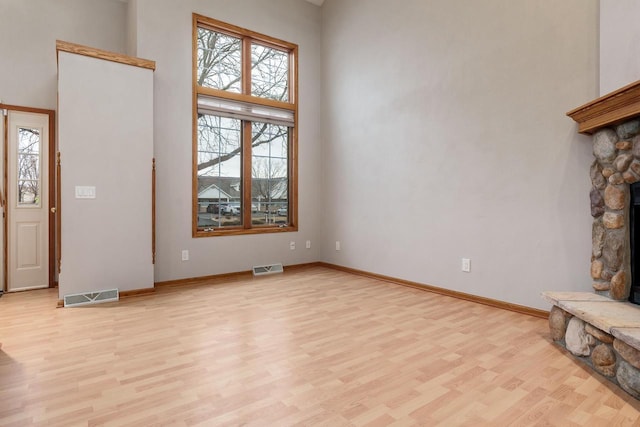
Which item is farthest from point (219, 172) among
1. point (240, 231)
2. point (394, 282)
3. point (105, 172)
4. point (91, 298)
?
point (394, 282)

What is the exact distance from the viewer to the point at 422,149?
4.25m

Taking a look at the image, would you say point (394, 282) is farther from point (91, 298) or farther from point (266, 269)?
point (91, 298)

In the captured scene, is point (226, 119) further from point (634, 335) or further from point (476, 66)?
point (634, 335)

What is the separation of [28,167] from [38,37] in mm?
1529

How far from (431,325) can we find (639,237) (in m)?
1.55

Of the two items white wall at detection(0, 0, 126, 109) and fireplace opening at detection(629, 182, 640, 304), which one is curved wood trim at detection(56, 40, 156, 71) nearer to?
white wall at detection(0, 0, 126, 109)

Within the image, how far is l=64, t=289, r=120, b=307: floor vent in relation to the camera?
359 centimetres

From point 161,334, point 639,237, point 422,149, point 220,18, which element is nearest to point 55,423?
point 161,334

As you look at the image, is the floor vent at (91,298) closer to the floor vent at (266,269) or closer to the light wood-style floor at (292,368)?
the light wood-style floor at (292,368)

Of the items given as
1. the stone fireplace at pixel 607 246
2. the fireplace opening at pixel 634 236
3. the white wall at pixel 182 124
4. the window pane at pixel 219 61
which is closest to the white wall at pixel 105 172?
the white wall at pixel 182 124

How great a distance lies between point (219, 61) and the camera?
16.2 ft

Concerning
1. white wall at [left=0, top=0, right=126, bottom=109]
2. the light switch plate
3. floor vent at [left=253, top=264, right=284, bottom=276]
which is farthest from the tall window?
white wall at [left=0, top=0, right=126, bottom=109]

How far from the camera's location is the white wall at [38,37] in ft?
13.7

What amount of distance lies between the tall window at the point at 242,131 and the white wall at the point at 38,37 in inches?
53.0
